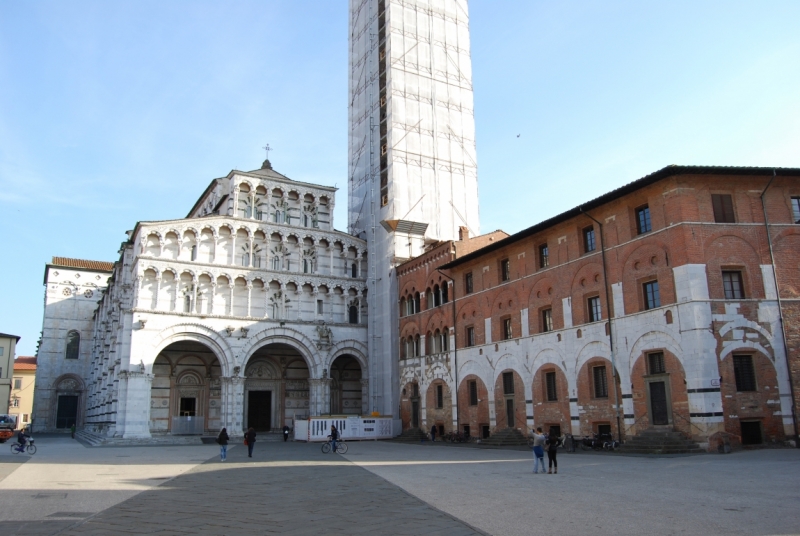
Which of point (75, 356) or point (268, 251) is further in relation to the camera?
point (75, 356)

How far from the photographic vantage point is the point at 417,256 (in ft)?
144

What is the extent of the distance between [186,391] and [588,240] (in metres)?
29.7

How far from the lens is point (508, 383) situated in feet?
111

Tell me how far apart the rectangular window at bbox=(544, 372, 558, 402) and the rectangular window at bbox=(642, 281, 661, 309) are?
6.49m

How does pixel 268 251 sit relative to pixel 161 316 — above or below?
above

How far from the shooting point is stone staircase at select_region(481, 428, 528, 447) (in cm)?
3172

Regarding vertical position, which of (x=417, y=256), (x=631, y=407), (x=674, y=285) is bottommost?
(x=631, y=407)

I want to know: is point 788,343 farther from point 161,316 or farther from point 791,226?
point 161,316

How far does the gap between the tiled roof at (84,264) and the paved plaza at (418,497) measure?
53.4 metres

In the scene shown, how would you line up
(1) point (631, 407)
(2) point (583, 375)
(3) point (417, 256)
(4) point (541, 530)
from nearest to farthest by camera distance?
(4) point (541, 530) < (1) point (631, 407) < (2) point (583, 375) < (3) point (417, 256)

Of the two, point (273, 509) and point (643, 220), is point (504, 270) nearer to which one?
point (643, 220)

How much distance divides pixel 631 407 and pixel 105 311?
152ft

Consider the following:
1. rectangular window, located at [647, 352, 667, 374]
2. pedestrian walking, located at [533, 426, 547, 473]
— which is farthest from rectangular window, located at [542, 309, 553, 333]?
pedestrian walking, located at [533, 426, 547, 473]

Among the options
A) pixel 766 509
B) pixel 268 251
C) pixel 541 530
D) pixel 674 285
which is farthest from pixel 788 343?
pixel 268 251
